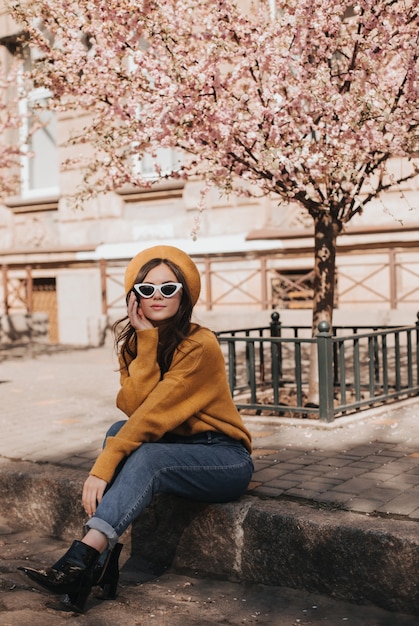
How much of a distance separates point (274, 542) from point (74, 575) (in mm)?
936

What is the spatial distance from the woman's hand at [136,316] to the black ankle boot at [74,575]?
1.04 meters

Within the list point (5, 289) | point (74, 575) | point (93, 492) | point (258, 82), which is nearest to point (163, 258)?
point (93, 492)

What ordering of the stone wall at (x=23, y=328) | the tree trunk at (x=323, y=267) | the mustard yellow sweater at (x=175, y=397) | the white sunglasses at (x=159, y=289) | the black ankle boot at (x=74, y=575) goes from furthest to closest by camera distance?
the stone wall at (x=23, y=328) → the tree trunk at (x=323, y=267) → the white sunglasses at (x=159, y=289) → the mustard yellow sweater at (x=175, y=397) → the black ankle boot at (x=74, y=575)

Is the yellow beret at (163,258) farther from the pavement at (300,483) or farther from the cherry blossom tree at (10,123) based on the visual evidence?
the cherry blossom tree at (10,123)

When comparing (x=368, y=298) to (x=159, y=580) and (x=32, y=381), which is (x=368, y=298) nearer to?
(x=32, y=381)

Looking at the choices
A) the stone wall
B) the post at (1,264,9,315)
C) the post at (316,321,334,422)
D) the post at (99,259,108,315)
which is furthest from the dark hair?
the post at (1,264,9,315)

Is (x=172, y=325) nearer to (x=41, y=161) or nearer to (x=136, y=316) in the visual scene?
(x=136, y=316)

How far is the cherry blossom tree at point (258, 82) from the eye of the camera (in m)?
6.55

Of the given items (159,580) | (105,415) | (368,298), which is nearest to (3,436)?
(105,415)

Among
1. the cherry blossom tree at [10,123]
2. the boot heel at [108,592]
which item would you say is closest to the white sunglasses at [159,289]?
the boot heel at [108,592]

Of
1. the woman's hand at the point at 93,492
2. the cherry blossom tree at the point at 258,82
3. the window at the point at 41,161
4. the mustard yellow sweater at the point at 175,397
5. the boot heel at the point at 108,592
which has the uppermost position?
the window at the point at 41,161

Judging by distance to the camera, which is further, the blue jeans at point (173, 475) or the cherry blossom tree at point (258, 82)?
the cherry blossom tree at point (258, 82)

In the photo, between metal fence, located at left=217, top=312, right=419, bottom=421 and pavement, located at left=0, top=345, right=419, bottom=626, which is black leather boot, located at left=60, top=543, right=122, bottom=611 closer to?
pavement, located at left=0, top=345, right=419, bottom=626

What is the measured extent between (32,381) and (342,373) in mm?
4841
